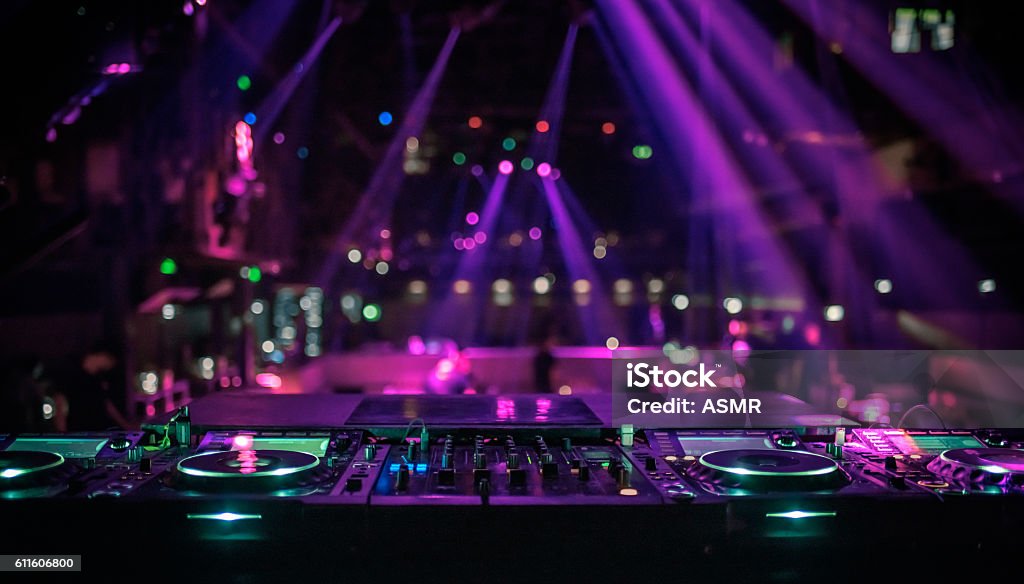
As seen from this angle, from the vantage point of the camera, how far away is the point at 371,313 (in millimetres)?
21672

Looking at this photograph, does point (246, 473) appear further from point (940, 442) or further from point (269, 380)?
point (269, 380)

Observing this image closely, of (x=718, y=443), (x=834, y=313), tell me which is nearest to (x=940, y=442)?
(x=718, y=443)

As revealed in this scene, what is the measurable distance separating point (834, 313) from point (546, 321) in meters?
4.70

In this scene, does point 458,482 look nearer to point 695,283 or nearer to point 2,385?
point 2,385

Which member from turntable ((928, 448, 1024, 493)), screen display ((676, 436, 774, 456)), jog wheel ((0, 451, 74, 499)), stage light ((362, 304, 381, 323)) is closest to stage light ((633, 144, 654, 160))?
stage light ((362, 304, 381, 323))

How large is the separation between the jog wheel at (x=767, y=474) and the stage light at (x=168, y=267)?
580 centimetres

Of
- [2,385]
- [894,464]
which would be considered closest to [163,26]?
[2,385]

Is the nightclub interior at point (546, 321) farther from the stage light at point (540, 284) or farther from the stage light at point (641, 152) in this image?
A: the stage light at point (540, 284)

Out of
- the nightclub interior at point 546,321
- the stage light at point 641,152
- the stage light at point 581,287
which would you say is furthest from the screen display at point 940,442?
the stage light at point 581,287

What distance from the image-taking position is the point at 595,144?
15.2 metres

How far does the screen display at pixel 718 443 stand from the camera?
225 centimetres

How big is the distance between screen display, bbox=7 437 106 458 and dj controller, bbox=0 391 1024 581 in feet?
0.81

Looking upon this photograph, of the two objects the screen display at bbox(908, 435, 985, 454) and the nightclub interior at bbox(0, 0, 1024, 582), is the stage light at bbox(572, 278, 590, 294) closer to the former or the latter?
the nightclub interior at bbox(0, 0, 1024, 582)

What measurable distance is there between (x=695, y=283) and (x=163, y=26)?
8661 mm
